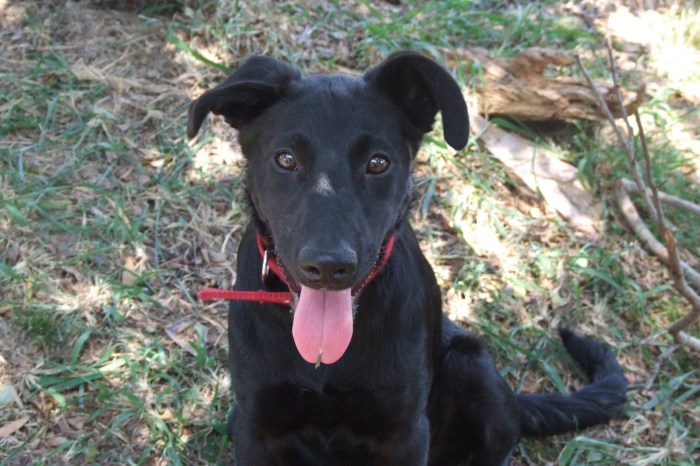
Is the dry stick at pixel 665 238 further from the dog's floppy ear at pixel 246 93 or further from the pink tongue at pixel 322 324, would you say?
the pink tongue at pixel 322 324

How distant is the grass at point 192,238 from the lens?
3.95 metres

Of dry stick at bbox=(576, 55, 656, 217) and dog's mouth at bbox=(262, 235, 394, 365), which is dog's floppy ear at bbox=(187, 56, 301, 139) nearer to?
dog's mouth at bbox=(262, 235, 394, 365)

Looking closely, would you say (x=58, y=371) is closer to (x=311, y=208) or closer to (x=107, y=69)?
A: (x=311, y=208)

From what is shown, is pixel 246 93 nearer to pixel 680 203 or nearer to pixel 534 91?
pixel 534 91

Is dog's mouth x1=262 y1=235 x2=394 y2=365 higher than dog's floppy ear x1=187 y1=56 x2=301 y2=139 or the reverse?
the reverse

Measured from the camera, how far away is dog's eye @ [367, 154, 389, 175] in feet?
9.38

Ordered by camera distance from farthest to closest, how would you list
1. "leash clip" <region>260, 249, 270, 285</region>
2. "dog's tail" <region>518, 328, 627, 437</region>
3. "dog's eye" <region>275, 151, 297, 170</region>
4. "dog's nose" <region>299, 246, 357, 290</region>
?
1. "dog's tail" <region>518, 328, 627, 437</region>
2. "leash clip" <region>260, 249, 270, 285</region>
3. "dog's eye" <region>275, 151, 297, 170</region>
4. "dog's nose" <region>299, 246, 357, 290</region>

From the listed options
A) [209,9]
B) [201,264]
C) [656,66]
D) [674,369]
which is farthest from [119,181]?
[656,66]

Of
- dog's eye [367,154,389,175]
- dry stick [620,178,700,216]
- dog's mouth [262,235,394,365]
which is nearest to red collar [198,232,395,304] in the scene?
dog's mouth [262,235,394,365]

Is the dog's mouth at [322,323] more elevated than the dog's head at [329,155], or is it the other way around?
the dog's head at [329,155]

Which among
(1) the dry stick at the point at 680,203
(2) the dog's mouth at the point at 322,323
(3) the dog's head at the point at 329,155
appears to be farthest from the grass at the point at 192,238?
(2) the dog's mouth at the point at 322,323

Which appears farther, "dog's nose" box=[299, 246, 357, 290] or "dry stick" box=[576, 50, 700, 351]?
"dry stick" box=[576, 50, 700, 351]

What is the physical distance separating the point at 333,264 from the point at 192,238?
245 cm

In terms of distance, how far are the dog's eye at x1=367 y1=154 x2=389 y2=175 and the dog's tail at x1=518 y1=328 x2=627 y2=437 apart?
162cm
